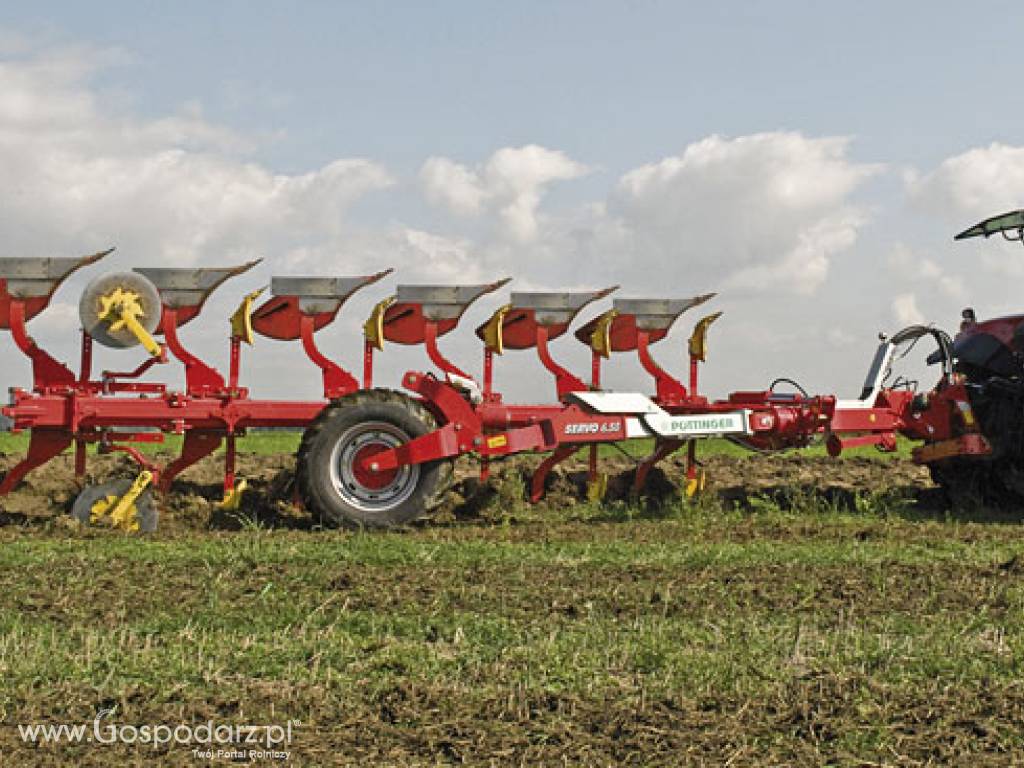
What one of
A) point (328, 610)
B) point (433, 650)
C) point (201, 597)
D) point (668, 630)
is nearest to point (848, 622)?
point (668, 630)

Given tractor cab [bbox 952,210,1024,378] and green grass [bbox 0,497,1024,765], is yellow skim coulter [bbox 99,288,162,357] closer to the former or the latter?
green grass [bbox 0,497,1024,765]

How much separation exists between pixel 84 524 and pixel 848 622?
211 inches

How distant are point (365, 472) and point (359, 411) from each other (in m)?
0.41

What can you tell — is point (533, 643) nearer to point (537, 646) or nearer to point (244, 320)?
point (537, 646)

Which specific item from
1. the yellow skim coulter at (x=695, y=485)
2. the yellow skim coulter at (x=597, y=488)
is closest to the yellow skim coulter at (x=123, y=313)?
the yellow skim coulter at (x=597, y=488)

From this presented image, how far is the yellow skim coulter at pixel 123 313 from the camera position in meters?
8.38

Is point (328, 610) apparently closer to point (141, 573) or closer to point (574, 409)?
point (141, 573)

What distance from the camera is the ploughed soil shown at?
8.85m

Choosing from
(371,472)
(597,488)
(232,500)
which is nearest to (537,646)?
(371,472)

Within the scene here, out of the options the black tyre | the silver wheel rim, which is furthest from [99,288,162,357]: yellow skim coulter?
the silver wheel rim

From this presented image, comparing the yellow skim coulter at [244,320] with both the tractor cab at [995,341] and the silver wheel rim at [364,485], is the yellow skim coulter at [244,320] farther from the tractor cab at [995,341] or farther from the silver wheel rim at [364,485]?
the tractor cab at [995,341]

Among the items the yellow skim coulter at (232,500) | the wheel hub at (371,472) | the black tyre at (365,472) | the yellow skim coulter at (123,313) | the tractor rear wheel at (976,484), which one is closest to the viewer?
the black tyre at (365,472)

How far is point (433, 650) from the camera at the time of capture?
4.16 metres

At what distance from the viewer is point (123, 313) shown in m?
8.38
